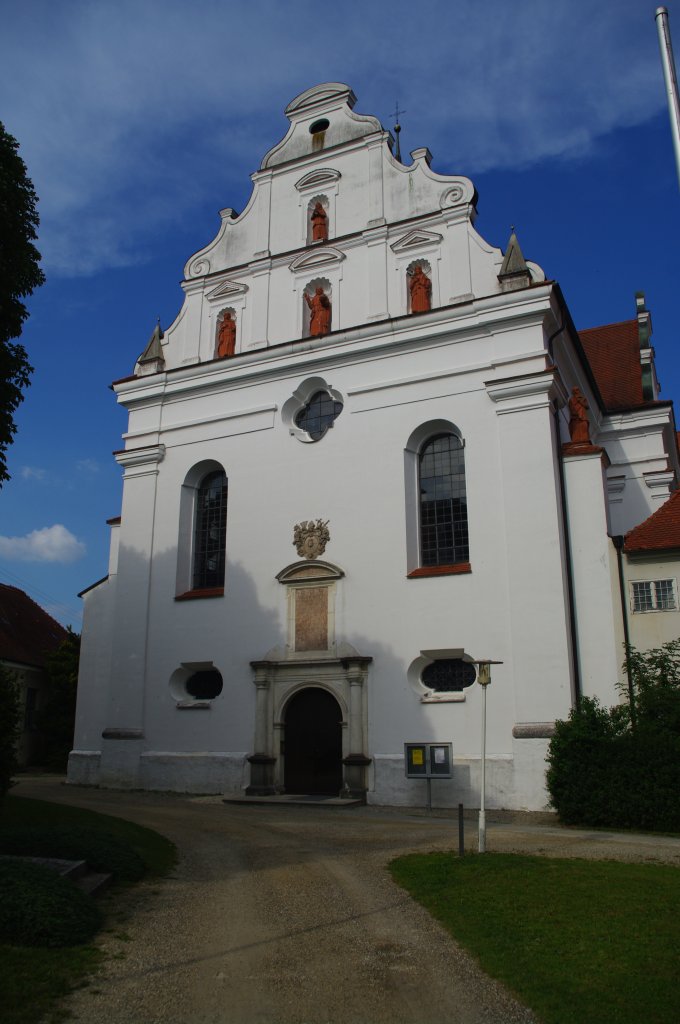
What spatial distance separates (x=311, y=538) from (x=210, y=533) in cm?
383

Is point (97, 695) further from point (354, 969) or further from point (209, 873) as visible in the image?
point (354, 969)

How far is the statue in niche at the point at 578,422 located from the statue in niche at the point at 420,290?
455cm

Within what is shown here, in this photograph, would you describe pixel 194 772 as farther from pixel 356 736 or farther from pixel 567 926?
pixel 567 926

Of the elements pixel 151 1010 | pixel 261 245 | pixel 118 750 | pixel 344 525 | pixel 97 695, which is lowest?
pixel 151 1010

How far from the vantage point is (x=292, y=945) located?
→ 6.96 m

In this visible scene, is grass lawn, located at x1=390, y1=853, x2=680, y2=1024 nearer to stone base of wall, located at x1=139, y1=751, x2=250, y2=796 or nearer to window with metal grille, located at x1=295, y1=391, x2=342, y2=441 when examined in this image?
stone base of wall, located at x1=139, y1=751, x2=250, y2=796

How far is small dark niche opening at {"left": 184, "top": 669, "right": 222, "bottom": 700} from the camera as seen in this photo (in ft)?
71.6

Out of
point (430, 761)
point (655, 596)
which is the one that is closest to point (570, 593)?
point (655, 596)

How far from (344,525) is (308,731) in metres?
5.16

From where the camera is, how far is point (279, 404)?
74.9 ft

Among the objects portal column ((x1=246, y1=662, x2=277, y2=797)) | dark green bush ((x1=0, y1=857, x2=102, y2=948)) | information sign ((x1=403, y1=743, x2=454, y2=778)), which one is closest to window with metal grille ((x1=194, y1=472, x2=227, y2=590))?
portal column ((x1=246, y1=662, x2=277, y2=797))

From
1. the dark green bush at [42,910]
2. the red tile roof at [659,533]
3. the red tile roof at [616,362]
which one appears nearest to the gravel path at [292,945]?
the dark green bush at [42,910]

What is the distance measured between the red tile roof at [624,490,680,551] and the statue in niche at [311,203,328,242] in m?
12.2

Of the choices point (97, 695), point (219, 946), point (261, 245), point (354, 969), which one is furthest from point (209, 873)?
point (261, 245)
